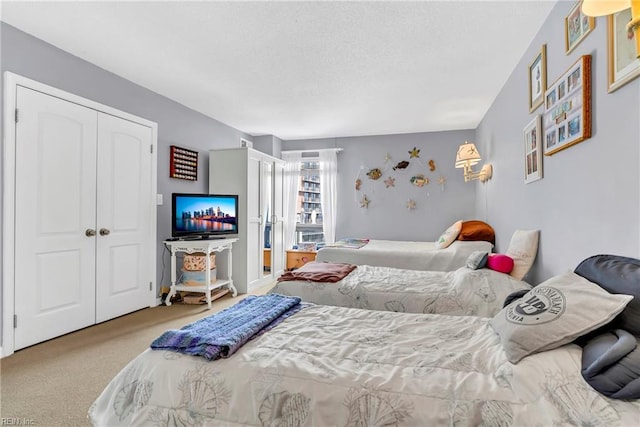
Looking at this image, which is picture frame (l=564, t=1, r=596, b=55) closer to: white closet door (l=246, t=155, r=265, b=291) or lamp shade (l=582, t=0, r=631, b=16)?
lamp shade (l=582, t=0, r=631, b=16)

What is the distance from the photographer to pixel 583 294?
45.6 inches

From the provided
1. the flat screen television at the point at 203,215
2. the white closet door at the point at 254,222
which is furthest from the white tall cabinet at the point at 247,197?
the flat screen television at the point at 203,215

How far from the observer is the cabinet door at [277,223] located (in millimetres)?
5484

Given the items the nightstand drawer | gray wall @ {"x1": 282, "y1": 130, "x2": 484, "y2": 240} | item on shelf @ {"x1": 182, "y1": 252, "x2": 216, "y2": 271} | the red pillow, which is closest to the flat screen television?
item on shelf @ {"x1": 182, "y1": 252, "x2": 216, "y2": 271}

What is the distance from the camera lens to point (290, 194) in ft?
19.7

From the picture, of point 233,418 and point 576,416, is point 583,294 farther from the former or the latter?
point 233,418

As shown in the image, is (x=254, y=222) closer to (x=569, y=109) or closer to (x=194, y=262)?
(x=194, y=262)

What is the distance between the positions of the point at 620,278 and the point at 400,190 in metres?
4.48

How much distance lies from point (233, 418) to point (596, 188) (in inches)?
78.1

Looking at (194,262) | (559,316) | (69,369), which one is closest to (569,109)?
(559,316)

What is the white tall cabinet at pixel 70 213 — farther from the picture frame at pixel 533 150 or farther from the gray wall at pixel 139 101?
the picture frame at pixel 533 150

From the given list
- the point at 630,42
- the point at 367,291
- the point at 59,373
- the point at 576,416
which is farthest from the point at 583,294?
the point at 59,373

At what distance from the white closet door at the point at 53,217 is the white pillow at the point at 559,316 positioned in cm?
341

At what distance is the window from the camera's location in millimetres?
6121
